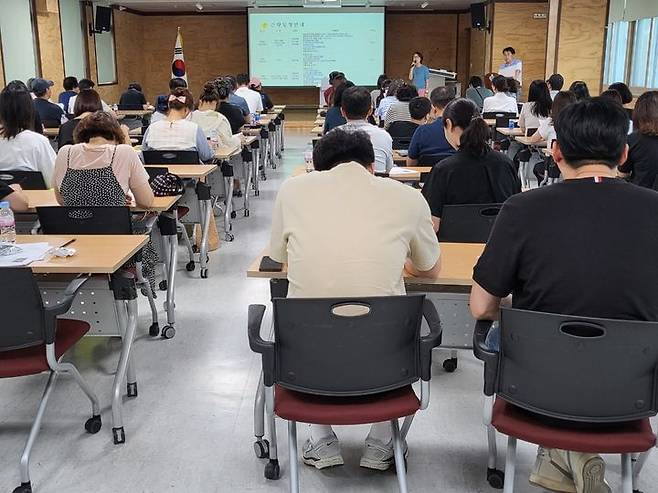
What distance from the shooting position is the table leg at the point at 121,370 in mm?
2773

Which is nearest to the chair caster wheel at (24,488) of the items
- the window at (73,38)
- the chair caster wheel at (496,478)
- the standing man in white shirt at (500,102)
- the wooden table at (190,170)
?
the chair caster wheel at (496,478)

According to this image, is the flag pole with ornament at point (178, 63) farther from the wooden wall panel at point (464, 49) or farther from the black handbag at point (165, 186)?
the black handbag at point (165, 186)

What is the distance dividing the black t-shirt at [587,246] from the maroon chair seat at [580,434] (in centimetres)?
30

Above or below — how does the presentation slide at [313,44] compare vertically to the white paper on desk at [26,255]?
above

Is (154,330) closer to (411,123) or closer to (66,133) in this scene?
(66,133)

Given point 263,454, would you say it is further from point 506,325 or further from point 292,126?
point 292,126

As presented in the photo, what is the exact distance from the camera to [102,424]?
115 inches

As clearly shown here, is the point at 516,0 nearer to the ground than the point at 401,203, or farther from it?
farther from it

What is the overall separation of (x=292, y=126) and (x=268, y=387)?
14.0m

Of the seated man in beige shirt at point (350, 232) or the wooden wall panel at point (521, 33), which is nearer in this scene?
the seated man in beige shirt at point (350, 232)

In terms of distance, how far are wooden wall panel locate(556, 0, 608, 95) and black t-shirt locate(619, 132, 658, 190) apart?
25.3 ft

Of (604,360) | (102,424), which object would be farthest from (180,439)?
(604,360)

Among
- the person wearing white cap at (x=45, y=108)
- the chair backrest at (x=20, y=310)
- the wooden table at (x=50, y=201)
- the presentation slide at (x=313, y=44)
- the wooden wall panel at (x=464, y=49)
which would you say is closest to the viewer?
the chair backrest at (x=20, y=310)

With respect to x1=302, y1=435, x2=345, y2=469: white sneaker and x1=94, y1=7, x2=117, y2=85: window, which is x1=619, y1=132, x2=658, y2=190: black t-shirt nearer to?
x1=302, y1=435, x2=345, y2=469: white sneaker
